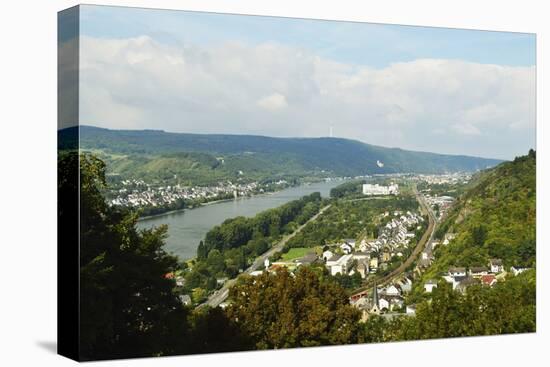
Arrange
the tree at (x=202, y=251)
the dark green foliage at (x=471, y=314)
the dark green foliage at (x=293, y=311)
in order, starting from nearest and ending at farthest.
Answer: the tree at (x=202, y=251), the dark green foliage at (x=293, y=311), the dark green foliage at (x=471, y=314)

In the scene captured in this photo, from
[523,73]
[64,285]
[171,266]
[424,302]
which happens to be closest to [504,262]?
[424,302]

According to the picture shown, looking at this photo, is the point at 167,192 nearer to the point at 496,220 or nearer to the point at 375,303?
the point at 375,303

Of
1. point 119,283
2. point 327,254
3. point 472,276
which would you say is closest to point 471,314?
point 472,276

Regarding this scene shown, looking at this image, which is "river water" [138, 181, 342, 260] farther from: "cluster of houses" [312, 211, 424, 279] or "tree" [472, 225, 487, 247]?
"tree" [472, 225, 487, 247]

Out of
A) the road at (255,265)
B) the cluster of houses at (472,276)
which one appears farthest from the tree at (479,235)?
the road at (255,265)

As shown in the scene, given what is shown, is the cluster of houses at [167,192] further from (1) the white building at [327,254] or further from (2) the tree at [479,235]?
(2) the tree at [479,235]

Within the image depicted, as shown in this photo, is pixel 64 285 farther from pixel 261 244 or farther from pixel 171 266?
pixel 261 244

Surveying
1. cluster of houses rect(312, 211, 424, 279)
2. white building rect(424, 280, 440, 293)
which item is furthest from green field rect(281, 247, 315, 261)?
white building rect(424, 280, 440, 293)
